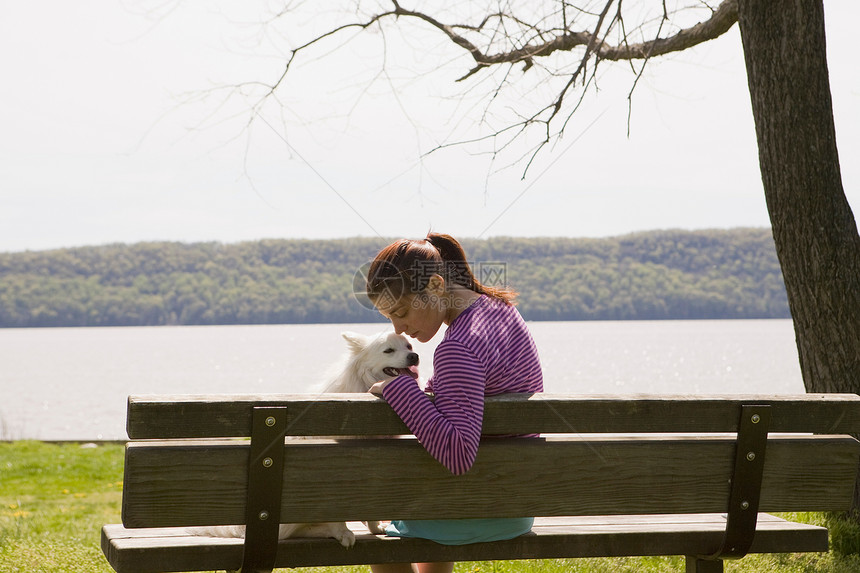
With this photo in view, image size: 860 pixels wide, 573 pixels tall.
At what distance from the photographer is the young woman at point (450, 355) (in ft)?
8.97

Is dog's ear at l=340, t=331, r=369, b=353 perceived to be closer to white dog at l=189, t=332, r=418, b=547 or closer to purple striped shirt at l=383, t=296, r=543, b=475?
white dog at l=189, t=332, r=418, b=547

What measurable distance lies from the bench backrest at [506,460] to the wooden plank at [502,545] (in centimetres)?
21

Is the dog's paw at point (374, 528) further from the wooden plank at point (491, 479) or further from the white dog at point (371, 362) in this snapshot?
the white dog at point (371, 362)

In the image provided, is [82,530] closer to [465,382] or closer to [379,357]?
[379,357]

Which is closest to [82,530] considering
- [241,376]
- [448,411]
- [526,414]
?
[448,411]

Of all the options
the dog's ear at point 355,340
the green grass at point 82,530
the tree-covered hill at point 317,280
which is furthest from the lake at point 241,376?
the dog's ear at point 355,340

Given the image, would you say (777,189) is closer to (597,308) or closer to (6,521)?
(6,521)

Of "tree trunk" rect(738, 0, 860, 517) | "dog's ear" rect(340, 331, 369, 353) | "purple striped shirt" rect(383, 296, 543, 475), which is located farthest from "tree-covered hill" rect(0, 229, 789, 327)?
"purple striped shirt" rect(383, 296, 543, 475)

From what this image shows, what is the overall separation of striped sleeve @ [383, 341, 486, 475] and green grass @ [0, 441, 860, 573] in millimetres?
2380

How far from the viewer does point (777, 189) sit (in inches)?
209

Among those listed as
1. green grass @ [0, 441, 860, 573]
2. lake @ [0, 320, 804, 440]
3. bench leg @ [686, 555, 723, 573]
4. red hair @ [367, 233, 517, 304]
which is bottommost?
lake @ [0, 320, 804, 440]

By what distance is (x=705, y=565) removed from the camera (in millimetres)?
3408

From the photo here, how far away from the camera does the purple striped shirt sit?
8.94 feet

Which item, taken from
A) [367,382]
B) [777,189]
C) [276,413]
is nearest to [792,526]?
[367,382]
